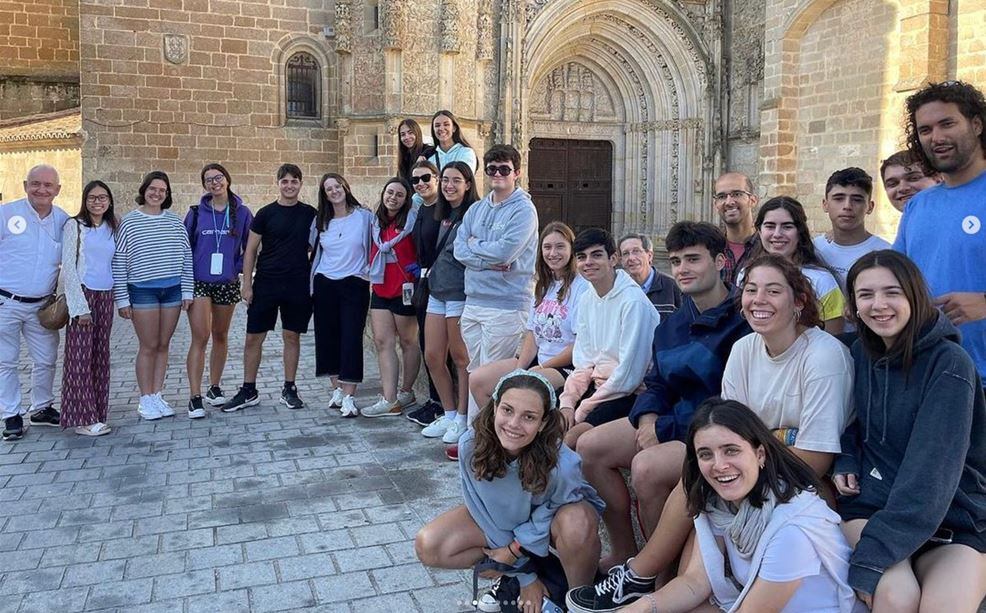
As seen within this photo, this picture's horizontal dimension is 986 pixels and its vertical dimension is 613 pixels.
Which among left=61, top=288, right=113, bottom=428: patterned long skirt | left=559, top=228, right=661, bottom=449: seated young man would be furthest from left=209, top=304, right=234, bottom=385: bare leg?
left=559, top=228, right=661, bottom=449: seated young man

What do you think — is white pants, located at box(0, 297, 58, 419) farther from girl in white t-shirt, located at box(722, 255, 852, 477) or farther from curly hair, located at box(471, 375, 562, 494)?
girl in white t-shirt, located at box(722, 255, 852, 477)

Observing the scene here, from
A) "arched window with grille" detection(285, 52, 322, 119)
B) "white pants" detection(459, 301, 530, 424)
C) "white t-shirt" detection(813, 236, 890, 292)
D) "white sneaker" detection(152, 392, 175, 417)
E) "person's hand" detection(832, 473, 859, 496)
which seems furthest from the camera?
"arched window with grille" detection(285, 52, 322, 119)

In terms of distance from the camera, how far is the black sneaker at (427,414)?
653cm

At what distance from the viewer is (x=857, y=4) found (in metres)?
11.9

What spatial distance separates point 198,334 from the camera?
22.6 feet

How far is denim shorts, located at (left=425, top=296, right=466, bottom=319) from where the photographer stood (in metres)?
5.98

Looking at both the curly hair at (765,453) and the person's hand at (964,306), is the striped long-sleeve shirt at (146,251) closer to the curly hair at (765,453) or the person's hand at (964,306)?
the curly hair at (765,453)

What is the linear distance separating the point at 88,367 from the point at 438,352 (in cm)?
276

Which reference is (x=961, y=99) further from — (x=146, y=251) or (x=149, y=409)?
(x=149, y=409)

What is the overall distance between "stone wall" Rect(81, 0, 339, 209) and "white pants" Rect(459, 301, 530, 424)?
1074 centimetres

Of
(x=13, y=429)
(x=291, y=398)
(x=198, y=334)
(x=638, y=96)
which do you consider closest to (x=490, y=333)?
(x=291, y=398)

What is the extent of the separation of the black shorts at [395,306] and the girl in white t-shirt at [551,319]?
159 cm

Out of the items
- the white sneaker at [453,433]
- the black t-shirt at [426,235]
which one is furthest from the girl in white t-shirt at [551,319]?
the black t-shirt at [426,235]

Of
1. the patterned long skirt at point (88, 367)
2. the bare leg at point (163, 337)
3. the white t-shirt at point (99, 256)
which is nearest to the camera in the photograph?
the patterned long skirt at point (88, 367)
